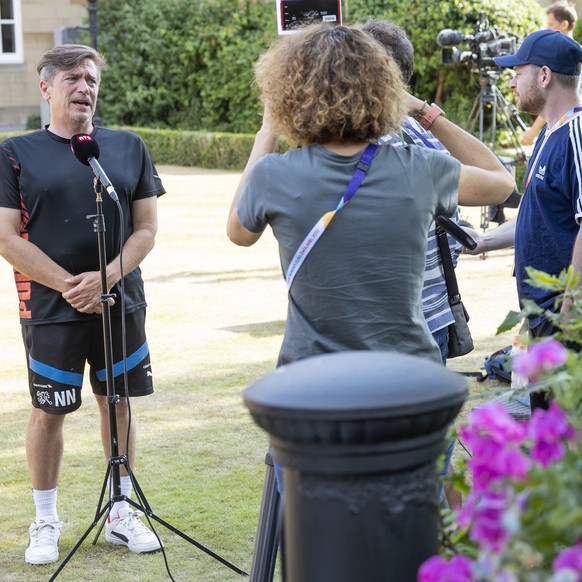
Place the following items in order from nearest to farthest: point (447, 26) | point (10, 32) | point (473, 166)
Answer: point (473, 166) < point (447, 26) < point (10, 32)

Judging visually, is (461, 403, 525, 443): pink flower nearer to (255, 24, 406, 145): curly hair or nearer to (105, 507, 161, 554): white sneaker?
(255, 24, 406, 145): curly hair

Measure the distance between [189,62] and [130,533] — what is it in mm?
24023

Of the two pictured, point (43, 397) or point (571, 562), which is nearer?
point (571, 562)

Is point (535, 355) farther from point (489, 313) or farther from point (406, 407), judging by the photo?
point (489, 313)

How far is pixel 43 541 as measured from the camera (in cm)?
452

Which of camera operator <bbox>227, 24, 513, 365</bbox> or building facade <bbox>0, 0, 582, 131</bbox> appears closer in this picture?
camera operator <bbox>227, 24, 513, 365</bbox>

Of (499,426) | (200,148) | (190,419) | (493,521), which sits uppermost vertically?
(499,426)

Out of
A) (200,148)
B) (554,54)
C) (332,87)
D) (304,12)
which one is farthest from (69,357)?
(200,148)

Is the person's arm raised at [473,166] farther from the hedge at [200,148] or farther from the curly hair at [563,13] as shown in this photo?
the hedge at [200,148]

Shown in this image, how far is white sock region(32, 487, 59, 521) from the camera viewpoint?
15.2 feet

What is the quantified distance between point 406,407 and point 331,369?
0.56 feet

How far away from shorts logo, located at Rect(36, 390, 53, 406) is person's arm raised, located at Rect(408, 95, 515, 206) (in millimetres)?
2042

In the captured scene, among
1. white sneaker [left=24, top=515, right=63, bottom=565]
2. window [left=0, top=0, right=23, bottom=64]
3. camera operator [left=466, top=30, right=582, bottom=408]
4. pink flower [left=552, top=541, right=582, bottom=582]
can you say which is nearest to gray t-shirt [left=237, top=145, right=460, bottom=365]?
camera operator [left=466, top=30, right=582, bottom=408]

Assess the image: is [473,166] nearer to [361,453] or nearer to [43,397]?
[361,453]
